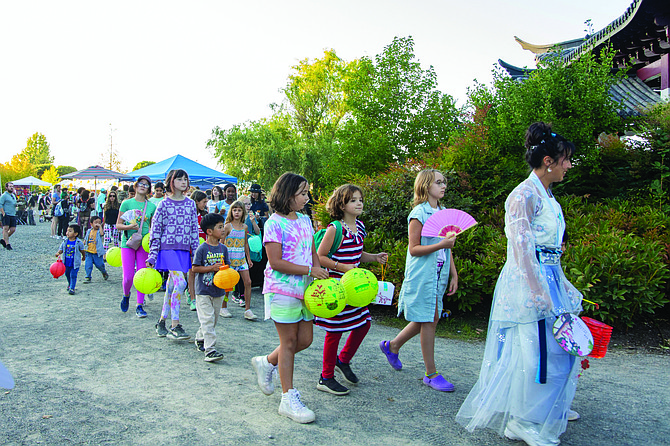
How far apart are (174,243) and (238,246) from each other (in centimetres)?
154

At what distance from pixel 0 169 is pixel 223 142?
6512 cm

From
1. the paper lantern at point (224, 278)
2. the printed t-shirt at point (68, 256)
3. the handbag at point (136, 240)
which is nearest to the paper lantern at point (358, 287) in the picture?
the paper lantern at point (224, 278)

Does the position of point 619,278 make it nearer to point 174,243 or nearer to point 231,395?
point 231,395

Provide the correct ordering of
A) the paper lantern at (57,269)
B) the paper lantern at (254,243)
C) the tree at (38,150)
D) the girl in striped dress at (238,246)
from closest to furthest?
1. the girl in striped dress at (238,246)
2. the paper lantern at (254,243)
3. the paper lantern at (57,269)
4. the tree at (38,150)

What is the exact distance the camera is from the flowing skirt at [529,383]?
310 centimetres

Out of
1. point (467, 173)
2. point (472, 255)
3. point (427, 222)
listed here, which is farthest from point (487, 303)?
point (427, 222)

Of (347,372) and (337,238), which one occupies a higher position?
(337,238)

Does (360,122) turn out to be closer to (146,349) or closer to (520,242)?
(146,349)

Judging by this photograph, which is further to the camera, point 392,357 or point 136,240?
point 136,240

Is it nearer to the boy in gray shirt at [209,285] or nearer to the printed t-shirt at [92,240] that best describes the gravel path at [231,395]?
the boy in gray shirt at [209,285]

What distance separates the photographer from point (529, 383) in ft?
10.2

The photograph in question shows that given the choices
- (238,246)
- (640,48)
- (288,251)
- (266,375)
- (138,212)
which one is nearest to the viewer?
(288,251)

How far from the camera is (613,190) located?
31.9 feet

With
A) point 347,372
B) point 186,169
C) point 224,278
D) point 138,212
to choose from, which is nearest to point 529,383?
point 347,372
